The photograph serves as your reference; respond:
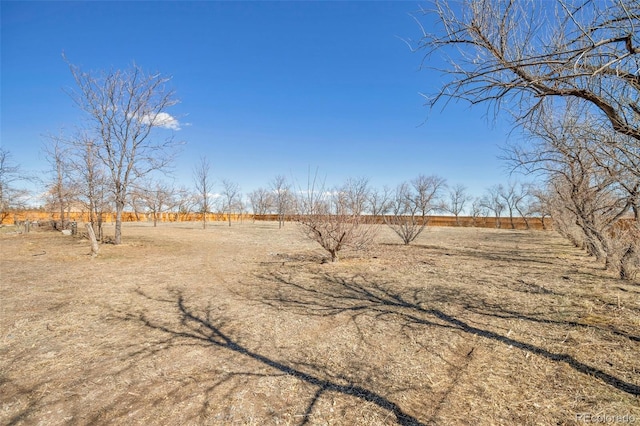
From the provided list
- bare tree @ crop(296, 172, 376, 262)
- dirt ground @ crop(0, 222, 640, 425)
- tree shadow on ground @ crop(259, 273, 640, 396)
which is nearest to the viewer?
dirt ground @ crop(0, 222, 640, 425)

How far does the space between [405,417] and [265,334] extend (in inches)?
89.9

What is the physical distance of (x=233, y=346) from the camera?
12.7 feet

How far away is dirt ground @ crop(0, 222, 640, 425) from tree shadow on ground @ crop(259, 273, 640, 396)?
0.03m

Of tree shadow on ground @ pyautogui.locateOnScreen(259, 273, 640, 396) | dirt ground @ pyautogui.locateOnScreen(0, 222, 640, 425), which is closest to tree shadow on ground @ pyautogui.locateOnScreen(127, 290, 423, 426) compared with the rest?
dirt ground @ pyautogui.locateOnScreen(0, 222, 640, 425)

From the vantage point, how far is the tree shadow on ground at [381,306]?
3445 mm

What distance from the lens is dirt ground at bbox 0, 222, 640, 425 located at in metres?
2.61

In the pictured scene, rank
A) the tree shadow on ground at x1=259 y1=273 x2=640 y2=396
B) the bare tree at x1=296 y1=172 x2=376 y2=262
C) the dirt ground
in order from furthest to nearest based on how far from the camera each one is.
Result: 1. the bare tree at x1=296 y1=172 x2=376 y2=262
2. the tree shadow on ground at x1=259 y1=273 x2=640 y2=396
3. the dirt ground

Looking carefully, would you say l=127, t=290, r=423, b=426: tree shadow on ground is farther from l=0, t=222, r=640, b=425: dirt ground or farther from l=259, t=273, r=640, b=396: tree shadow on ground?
l=259, t=273, r=640, b=396: tree shadow on ground

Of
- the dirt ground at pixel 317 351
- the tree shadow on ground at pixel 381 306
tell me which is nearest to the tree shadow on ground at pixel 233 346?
the dirt ground at pixel 317 351

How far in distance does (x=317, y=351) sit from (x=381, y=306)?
2.18 m

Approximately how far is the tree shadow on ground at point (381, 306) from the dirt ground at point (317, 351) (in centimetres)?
3

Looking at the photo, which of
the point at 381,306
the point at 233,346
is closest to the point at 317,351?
the point at 233,346

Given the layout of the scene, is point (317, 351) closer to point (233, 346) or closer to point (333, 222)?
point (233, 346)

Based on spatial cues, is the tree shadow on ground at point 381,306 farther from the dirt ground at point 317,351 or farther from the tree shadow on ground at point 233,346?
the tree shadow on ground at point 233,346
